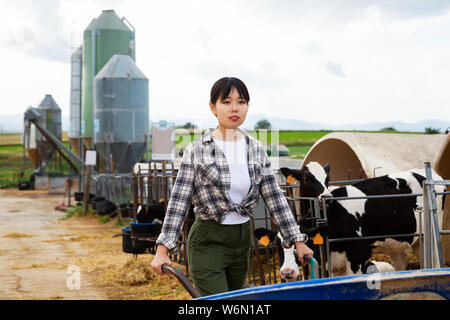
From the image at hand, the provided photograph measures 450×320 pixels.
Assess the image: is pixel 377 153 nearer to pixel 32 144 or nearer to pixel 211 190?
pixel 211 190

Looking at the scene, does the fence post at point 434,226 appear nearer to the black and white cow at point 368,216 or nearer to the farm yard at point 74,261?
the black and white cow at point 368,216

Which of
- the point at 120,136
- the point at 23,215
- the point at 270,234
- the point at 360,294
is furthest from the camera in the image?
the point at 120,136

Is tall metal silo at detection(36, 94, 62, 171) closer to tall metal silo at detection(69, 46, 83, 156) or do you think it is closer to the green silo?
tall metal silo at detection(69, 46, 83, 156)

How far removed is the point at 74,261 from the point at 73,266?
473mm

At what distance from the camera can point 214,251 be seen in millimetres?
2656

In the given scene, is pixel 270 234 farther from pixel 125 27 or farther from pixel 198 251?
pixel 125 27

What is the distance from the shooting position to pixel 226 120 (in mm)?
2740

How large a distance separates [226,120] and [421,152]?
8340mm

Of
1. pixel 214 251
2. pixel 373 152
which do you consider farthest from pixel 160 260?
pixel 373 152

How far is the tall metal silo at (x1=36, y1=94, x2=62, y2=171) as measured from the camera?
112 feet

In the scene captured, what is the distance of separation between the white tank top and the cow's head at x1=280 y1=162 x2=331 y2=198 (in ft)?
10.7

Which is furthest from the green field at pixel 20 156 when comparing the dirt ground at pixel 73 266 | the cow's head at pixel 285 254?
the cow's head at pixel 285 254

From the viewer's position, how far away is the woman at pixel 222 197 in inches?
105

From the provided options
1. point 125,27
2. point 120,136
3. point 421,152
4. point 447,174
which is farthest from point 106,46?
point 447,174
